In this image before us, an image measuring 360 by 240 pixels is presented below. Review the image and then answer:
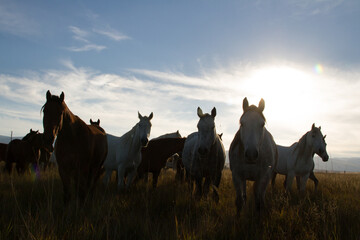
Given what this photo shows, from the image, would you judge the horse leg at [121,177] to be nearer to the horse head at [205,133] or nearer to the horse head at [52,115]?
the horse head at [205,133]

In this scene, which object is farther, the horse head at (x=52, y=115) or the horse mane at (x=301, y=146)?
the horse mane at (x=301, y=146)

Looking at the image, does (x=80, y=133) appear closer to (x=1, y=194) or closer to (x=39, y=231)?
(x=39, y=231)

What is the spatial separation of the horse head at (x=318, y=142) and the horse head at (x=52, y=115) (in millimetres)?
8366

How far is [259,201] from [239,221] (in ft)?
4.06

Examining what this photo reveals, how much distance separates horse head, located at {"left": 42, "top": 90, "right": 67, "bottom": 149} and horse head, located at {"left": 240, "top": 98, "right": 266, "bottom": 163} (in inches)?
119

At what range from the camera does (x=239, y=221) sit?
12.1ft

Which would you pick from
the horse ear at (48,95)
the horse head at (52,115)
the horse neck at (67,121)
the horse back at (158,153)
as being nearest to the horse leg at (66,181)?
the horse neck at (67,121)

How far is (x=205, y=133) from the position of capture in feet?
19.7

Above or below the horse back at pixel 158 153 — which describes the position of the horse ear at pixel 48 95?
above

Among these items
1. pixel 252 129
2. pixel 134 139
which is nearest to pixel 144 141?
pixel 134 139

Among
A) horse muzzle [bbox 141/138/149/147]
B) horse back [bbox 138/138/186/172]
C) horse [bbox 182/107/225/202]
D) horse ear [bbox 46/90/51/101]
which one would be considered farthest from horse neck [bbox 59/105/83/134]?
horse back [bbox 138/138/186/172]

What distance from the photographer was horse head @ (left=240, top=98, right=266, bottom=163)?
13.5ft

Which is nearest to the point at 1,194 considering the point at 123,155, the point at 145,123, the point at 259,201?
the point at 123,155

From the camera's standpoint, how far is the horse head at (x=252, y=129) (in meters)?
4.11
